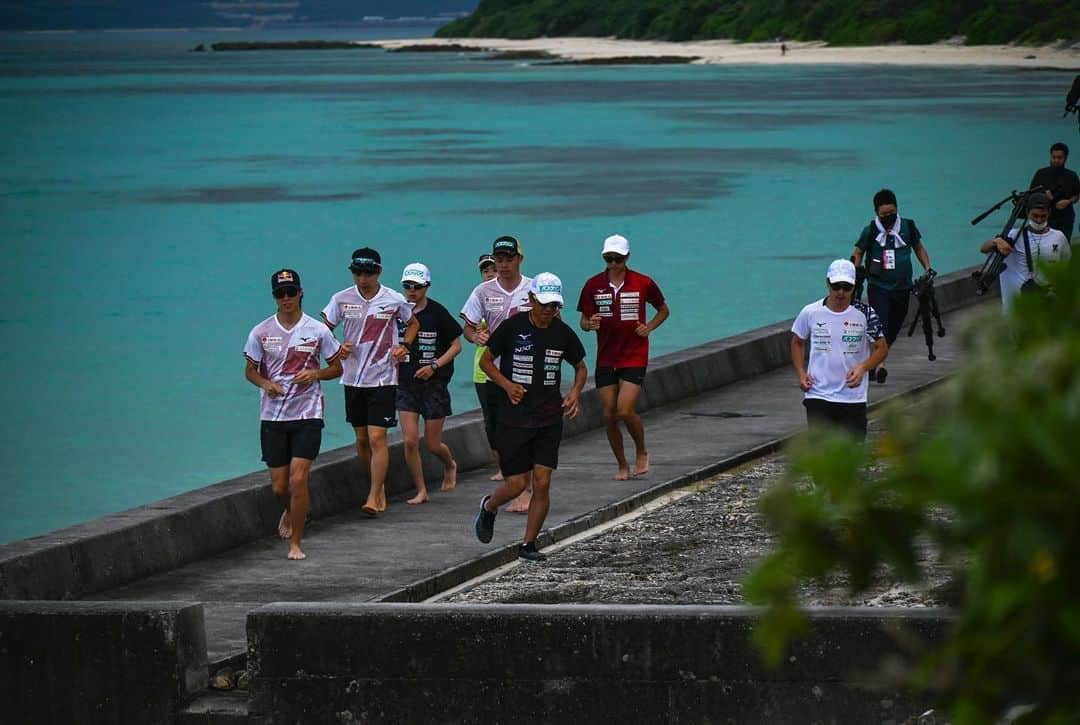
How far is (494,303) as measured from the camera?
44.0ft

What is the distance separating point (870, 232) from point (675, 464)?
349cm

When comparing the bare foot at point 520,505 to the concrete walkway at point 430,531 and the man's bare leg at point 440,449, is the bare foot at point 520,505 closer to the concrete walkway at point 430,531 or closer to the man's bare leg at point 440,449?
the concrete walkway at point 430,531

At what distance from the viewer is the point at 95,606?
8641 mm

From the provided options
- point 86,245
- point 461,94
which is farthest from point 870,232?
point 461,94

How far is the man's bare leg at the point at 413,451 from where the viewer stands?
1355 cm

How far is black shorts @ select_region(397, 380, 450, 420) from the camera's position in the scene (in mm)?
13641

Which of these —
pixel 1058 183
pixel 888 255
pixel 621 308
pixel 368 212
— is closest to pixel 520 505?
pixel 621 308

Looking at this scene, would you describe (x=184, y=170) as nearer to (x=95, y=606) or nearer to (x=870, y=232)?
(x=870, y=232)

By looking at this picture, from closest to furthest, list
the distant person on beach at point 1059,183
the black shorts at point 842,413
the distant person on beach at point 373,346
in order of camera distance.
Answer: the black shorts at point 842,413 → the distant person on beach at point 373,346 → the distant person on beach at point 1059,183

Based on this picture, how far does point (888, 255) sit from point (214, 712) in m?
10.2

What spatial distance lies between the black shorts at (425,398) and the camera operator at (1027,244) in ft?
15.4

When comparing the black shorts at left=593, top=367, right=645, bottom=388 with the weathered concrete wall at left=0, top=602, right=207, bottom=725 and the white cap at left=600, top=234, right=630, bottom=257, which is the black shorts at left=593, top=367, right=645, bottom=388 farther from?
the weathered concrete wall at left=0, top=602, right=207, bottom=725

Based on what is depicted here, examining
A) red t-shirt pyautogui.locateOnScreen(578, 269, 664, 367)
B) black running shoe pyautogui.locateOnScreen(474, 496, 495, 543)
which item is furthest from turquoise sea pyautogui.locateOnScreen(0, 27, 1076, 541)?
black running shoe pyautogui.locateOnScreen(474, 496, 495, 543)

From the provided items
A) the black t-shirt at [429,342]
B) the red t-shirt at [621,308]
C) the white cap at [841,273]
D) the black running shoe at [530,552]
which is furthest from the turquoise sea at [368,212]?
the white cap at [841,273]
